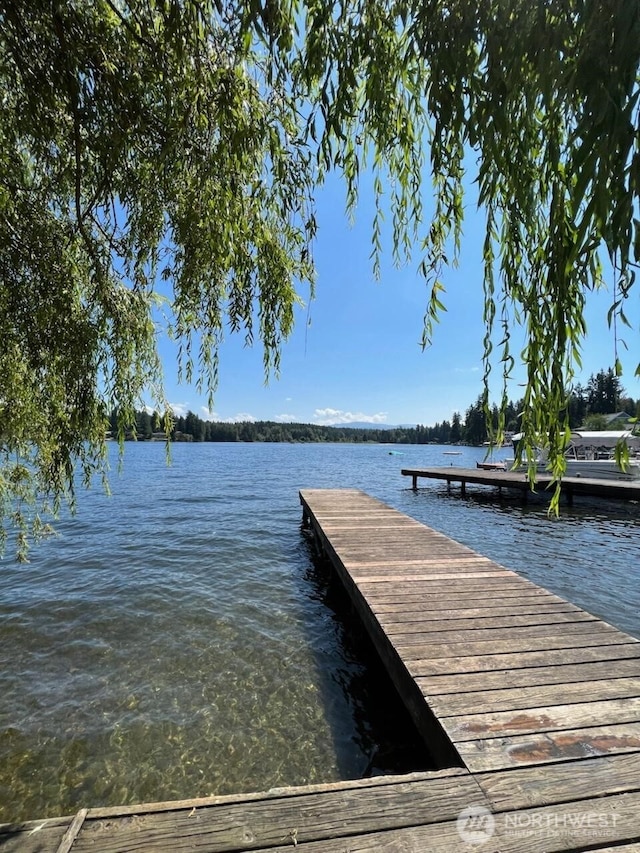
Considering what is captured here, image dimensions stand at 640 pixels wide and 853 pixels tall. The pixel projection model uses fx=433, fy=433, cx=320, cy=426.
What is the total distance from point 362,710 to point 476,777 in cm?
219

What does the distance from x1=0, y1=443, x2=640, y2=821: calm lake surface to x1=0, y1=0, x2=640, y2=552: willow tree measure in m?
2.28

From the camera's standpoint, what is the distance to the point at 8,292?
2.98m

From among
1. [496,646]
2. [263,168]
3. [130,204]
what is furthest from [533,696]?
[130,204]

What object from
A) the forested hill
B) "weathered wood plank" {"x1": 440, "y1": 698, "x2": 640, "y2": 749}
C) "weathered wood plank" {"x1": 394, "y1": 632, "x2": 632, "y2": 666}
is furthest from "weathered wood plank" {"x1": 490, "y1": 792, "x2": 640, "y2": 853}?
the forested hill

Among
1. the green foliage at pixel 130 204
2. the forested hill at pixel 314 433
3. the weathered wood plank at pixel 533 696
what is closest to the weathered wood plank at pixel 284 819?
the weathered wood plank at pixel 533 696

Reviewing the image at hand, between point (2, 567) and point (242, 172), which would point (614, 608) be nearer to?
point (242, 172)

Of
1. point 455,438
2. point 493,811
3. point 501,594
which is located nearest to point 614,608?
point 501,594

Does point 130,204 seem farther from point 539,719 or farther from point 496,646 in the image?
point 496,646

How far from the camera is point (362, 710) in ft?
13.4

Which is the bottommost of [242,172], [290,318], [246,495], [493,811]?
[246,495]

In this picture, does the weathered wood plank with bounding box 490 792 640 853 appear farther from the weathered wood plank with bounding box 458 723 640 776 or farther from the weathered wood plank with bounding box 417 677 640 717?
the weathered wood plank with bounding box 417 677 640 717

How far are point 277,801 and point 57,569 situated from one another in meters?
8.35

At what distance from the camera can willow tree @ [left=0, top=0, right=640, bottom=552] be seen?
1379mm

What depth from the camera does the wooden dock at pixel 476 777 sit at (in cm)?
179
